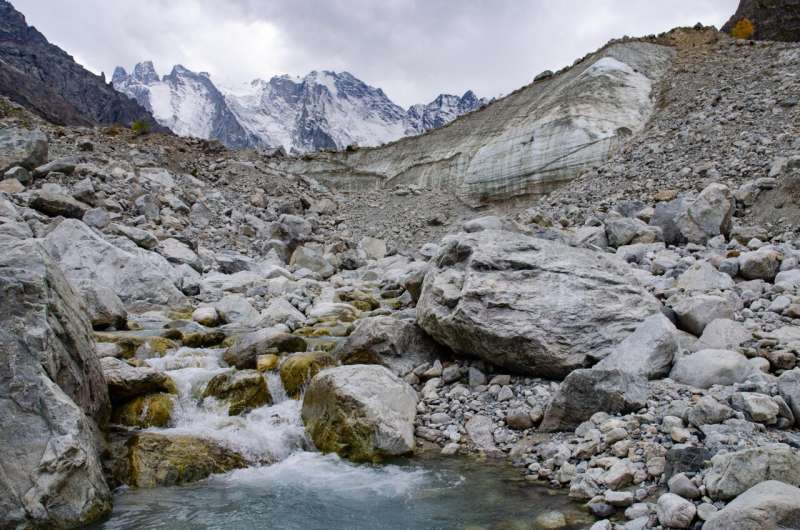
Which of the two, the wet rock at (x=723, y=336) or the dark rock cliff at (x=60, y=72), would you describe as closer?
the wet rock at (x=723, y=336)

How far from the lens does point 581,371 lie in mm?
6703

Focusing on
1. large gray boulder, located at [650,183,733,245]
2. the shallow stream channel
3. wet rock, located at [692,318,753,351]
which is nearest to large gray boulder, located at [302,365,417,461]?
the shallow stream channel

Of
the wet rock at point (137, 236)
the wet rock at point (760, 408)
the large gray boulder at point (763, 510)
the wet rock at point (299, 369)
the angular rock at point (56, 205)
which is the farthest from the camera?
Result: the angular rock at point (56, 205)

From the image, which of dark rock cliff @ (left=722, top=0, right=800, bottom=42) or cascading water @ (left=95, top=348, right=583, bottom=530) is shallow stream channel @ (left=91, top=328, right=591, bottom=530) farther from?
dark rock cliff @ (left=722, top=0, right=800, bottom=42)

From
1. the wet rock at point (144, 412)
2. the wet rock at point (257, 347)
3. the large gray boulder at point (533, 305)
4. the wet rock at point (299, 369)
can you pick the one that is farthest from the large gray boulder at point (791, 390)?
the wet rock at point (144, 412)

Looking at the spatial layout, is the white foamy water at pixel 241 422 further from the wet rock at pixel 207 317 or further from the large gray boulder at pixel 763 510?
the large gray boulder at pixel 763 510

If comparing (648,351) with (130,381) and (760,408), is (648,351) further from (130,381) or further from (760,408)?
(130,381)

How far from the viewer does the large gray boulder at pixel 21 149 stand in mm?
22047

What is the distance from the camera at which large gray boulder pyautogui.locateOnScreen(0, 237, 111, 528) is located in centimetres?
482

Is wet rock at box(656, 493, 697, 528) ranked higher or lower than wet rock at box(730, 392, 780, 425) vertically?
lower

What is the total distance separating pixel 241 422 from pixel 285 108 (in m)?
175

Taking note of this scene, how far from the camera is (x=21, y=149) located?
22.6m

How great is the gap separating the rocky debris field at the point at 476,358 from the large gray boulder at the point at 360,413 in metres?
0.03

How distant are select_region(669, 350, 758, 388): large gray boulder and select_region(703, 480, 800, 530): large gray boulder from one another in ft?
9.20
